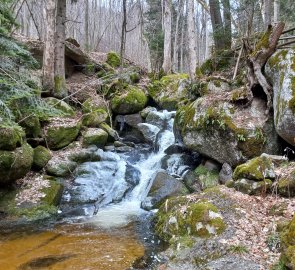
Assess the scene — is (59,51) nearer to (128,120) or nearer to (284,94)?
(128,120)

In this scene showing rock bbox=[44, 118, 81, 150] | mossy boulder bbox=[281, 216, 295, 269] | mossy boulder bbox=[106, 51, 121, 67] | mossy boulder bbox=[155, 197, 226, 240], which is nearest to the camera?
mossy boulder bbox=[281, 216, 295, 269]

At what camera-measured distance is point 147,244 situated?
6980 mm

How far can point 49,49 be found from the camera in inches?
537

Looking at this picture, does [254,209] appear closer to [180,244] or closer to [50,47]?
[180,244]

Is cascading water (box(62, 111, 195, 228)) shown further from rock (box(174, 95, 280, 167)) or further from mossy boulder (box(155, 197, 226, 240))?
mossy boulder (box(155, 197, 226, 240))

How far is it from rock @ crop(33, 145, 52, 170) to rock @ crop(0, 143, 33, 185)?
28.5 inches

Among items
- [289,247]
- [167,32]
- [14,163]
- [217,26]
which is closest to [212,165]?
[14,163]

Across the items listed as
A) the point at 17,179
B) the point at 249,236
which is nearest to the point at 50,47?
the point at 17,179

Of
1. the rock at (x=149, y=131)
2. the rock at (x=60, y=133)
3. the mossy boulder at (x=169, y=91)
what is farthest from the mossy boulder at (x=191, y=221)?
the mossy boulder at (x=169, y=91)

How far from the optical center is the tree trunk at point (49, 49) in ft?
44.1

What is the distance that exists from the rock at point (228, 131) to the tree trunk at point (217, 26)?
429cm

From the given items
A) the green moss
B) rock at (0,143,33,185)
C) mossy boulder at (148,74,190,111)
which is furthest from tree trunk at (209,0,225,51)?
rock at (0,143,33,185)

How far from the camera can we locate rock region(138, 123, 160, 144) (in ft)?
46.9

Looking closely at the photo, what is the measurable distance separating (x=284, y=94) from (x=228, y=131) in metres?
1.82
